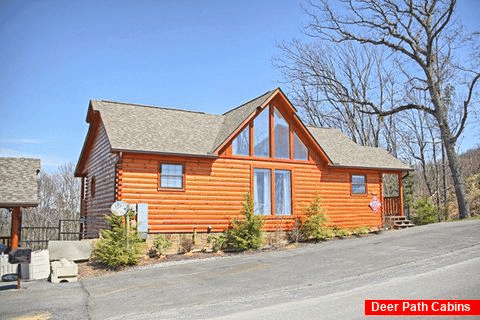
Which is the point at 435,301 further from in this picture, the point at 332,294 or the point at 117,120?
the point at 117,120

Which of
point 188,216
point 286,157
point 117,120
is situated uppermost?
point 117,120

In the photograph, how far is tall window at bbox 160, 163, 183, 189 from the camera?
55.1 feet

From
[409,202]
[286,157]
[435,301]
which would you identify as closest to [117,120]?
[286,157]

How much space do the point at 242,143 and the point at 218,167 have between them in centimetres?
173

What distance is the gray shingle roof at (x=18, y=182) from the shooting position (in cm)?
1539

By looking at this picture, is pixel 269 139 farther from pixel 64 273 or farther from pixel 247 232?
pixel 64 273

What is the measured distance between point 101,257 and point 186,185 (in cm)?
467

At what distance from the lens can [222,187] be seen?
1808 cm

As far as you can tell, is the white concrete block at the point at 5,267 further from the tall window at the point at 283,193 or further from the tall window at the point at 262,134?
the tall window at the point at 283,193

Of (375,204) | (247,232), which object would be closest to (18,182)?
(247,232)

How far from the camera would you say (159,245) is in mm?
15672

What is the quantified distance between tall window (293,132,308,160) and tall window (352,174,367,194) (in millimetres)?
3622

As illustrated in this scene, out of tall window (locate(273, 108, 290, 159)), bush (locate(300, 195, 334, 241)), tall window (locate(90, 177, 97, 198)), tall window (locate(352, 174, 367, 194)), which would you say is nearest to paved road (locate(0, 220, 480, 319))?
bush (locate(300, 195, 334, 241))

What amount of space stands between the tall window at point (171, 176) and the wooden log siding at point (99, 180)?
1.94 meters
